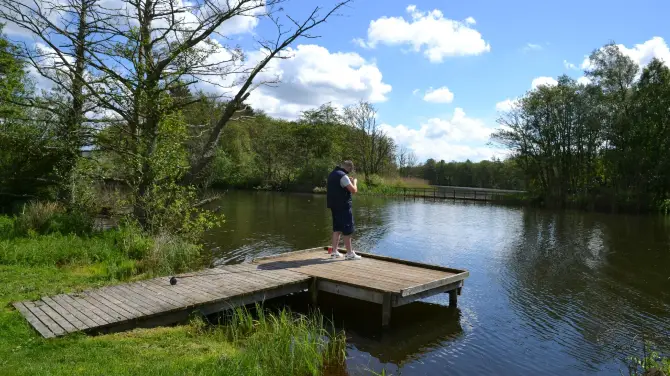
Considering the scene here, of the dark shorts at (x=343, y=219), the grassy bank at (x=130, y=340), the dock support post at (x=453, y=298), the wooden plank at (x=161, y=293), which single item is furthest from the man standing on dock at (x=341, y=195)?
the wooden plank at (x=161, y=293)

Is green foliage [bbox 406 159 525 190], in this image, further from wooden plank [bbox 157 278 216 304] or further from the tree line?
wooden plank [bbox 157 278 216 304]

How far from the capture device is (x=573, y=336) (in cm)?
798

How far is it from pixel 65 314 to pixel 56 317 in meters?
0.14

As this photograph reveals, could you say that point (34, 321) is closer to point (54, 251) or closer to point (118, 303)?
point (118, 303)

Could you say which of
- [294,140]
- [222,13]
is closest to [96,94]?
[222,13]

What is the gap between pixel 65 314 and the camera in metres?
6.15

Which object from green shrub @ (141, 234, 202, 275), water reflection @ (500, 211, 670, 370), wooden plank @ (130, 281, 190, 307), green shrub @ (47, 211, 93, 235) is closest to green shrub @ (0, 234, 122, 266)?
green shrub @ (47, 211, 93, 235)

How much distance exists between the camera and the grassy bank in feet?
15.6

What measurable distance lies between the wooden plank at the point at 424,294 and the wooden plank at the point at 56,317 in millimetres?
4561

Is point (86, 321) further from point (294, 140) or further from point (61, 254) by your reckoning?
point (294, 140)

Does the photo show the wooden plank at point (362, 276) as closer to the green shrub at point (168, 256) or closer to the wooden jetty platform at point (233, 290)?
the wooden jetty platform at point (233, 290)

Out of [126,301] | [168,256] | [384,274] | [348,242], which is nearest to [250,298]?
[126,301]

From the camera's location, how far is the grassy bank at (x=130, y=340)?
15.6 feet

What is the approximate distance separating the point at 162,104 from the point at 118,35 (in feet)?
5.86
